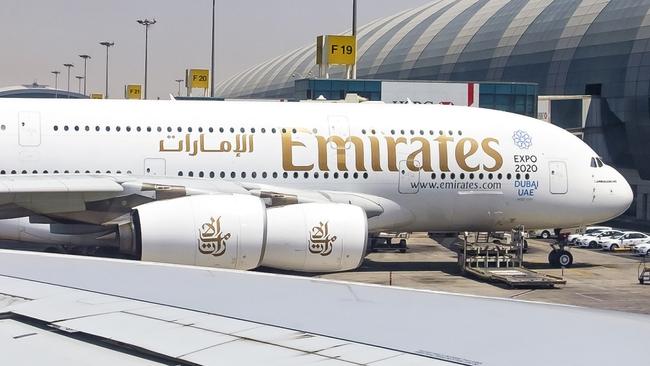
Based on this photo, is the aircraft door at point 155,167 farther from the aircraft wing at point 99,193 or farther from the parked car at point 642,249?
the parked car at point 642,249

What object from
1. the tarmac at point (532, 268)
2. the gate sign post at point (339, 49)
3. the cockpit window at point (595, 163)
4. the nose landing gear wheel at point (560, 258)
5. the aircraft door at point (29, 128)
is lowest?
the tarmac at point (532, 268)

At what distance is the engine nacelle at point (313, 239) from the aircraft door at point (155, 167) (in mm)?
3037

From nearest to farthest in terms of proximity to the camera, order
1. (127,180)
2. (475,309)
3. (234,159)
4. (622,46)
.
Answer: (475,309)
(127,180)
(234,159)
(622,46)

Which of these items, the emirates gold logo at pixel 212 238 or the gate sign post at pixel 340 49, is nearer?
the emirates gold logo at pixel 212 238

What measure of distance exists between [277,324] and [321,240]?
11232 mm

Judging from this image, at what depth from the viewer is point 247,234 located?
1546 cm

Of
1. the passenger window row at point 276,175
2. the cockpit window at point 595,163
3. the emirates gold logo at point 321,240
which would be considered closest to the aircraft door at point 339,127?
the passenger window row at point 276,175

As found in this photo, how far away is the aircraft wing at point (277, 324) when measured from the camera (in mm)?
4211

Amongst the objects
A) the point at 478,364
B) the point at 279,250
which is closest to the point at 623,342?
the point at 478,364

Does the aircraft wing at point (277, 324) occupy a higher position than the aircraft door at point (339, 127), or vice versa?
the aircraft door at point (339, 127)

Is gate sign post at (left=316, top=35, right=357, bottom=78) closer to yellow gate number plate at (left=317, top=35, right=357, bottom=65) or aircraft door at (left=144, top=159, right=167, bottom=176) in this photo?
yellow gate number plate at (left=317, top=35, right=357, bottom=65)

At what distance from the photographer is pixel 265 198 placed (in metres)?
17.7

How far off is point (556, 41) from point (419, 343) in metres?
57.7

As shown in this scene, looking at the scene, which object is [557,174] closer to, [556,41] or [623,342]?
[623,342]
